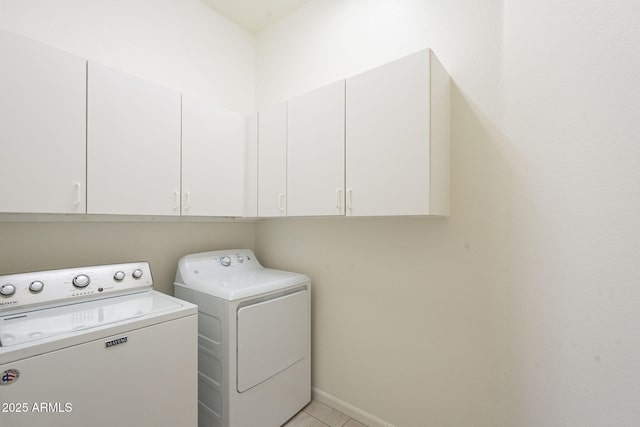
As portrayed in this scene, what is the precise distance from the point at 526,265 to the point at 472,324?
0.42 m

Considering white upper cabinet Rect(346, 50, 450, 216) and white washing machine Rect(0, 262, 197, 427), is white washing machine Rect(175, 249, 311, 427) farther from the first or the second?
white upper cabinet Rect(346, 50, 450, 216)

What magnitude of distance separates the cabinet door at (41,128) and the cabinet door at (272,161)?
99 cm

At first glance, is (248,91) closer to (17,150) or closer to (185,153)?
(185,153)

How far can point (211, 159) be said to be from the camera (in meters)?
1.96

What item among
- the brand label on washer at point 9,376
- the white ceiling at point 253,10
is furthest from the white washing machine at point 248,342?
the white ceiling at point 253,10

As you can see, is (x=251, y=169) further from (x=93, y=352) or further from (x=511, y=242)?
(x=511, y=242)

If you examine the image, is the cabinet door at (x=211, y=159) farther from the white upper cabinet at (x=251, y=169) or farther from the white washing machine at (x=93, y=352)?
the white washing machine at (x=93, y=352)

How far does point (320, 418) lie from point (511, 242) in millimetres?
1704

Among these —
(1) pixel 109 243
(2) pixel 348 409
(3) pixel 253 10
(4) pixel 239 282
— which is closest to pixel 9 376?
(1) pixel 109 243

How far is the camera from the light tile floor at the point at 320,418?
6.27 feet

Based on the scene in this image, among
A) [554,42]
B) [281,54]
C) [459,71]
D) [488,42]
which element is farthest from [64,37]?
[554,42]

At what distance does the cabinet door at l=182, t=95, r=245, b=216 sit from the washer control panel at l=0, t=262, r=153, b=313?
1.59ft

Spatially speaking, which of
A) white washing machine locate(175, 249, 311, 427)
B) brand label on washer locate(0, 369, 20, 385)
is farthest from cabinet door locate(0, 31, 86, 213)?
white washing machine locate(175, 249, 311, 427)

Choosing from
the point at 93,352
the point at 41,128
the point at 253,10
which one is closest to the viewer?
the point at 93,352
